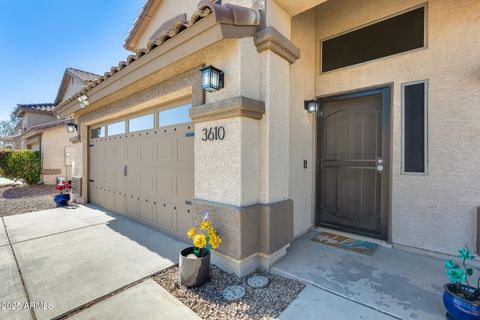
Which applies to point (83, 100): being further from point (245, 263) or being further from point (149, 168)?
point (245, 263)

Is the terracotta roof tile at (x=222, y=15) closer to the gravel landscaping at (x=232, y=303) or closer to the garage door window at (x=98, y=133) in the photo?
the gravel landscaping at (x=232, y=303)

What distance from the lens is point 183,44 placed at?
3.18 m

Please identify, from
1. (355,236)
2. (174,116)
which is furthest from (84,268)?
→ (355,236)

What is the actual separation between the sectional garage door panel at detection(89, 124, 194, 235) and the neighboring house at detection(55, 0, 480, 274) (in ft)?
0.15

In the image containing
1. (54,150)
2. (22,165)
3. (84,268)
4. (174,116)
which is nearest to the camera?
(84,268)

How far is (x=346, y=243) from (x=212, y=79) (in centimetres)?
355

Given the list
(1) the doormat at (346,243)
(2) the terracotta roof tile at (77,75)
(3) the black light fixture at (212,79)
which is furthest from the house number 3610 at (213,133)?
(2) the terracotta roof tile at (77,75)

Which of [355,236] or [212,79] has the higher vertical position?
[212,79]

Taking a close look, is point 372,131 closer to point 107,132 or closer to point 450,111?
point 450,111

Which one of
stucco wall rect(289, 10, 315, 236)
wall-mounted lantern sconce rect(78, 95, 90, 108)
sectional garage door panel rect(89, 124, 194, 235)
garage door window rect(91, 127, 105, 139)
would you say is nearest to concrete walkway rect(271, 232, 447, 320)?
stucco wall rect(289, 10, 315, 236)

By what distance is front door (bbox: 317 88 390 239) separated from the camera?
3871 millimetres

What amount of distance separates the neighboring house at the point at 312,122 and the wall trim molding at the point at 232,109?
0.02 meters

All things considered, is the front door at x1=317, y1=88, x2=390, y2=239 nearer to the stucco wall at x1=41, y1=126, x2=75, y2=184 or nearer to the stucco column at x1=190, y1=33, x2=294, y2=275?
the stucco column at x1=190, y1=33, x2=294, y2=275

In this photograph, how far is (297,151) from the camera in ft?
13.3
